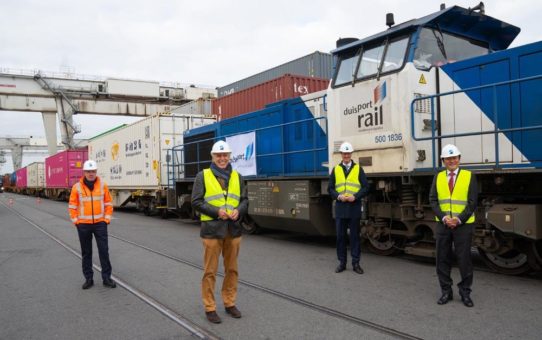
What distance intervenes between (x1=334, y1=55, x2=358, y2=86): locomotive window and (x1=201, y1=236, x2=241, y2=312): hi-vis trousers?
4.34 metres

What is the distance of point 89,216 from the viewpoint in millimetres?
6305

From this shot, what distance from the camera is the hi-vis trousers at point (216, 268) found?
4641mm

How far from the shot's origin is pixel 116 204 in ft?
67.5

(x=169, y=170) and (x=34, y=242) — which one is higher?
(x=169, y=170)

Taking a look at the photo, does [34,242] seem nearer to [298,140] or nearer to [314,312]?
[298,140]

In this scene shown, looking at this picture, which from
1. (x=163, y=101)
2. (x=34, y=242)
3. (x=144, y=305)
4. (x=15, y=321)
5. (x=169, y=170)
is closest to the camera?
(x=15, y=321)

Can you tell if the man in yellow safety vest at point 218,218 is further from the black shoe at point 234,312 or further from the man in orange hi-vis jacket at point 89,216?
the man in orange hi-vis jacket at point 89,216

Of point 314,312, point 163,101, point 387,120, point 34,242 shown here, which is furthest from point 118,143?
point 163,101

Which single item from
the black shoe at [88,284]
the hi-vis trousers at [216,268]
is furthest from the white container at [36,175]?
the hi-vis trousers at [216,268]

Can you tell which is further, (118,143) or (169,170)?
(118,143)

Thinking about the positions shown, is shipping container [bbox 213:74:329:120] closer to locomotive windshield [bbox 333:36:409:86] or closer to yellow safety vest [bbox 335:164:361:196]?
locomotive windshield [bbox 333:36:409:86]

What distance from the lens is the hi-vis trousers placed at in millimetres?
4641

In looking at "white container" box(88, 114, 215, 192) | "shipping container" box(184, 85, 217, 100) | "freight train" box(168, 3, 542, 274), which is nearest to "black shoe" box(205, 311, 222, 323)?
"freight train" box(168, 3, 542, 274)

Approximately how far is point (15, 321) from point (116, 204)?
16336mm
